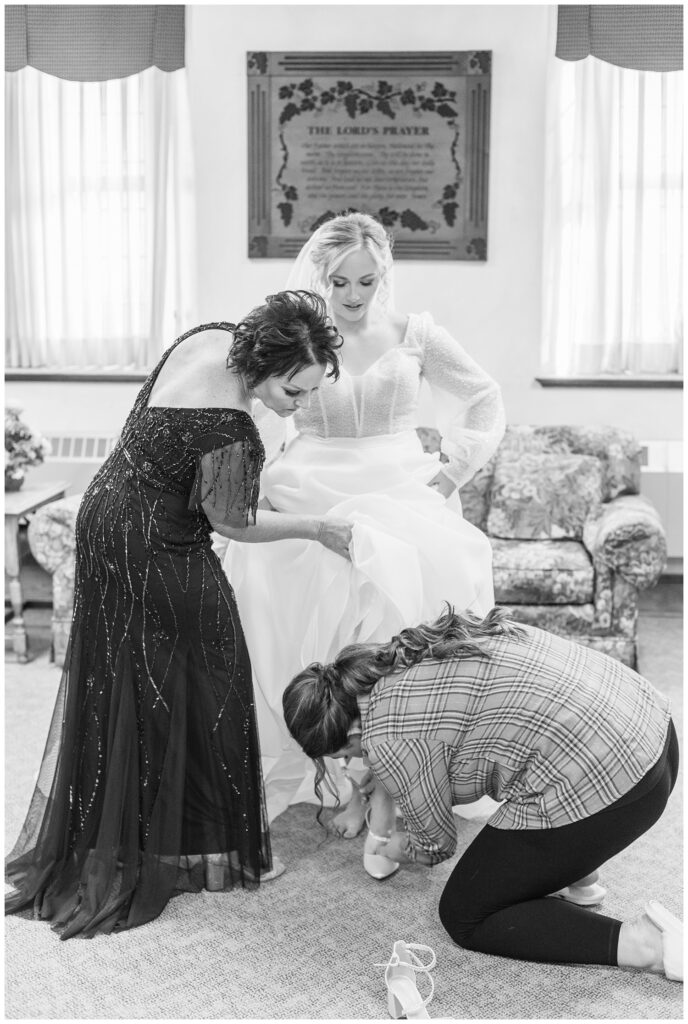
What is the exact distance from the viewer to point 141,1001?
6.06ft

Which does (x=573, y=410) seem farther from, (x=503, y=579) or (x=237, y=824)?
(x=237, y=824)

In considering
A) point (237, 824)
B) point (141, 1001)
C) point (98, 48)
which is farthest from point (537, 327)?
point (141, 1001)

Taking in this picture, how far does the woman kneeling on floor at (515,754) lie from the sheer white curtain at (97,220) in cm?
313

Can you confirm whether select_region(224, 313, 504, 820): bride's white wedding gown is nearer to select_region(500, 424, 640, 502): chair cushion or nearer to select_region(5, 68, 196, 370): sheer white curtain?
select_region(500, 424, 640, 502): chair cushion

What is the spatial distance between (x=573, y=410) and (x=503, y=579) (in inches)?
52.2

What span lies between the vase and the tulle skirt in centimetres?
174

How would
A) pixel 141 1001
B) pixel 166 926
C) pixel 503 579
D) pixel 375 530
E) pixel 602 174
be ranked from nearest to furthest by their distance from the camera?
pixel 141 1001, pixel 166 926, pixel 375 530, pixel 503 579, pixel 602 174

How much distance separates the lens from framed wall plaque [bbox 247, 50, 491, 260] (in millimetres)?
4293

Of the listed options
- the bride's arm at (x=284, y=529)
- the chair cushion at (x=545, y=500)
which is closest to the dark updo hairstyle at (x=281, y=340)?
the bride's arm at (x=284, y=529)

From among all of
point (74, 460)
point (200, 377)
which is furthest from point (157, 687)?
point (74, 460)

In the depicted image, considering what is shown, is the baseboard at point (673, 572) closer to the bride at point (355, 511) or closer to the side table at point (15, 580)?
the bride at point (355, 511)

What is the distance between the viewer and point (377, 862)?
229cm

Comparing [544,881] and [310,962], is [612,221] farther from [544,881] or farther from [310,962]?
[310,962]

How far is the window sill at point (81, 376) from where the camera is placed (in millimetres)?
4645
